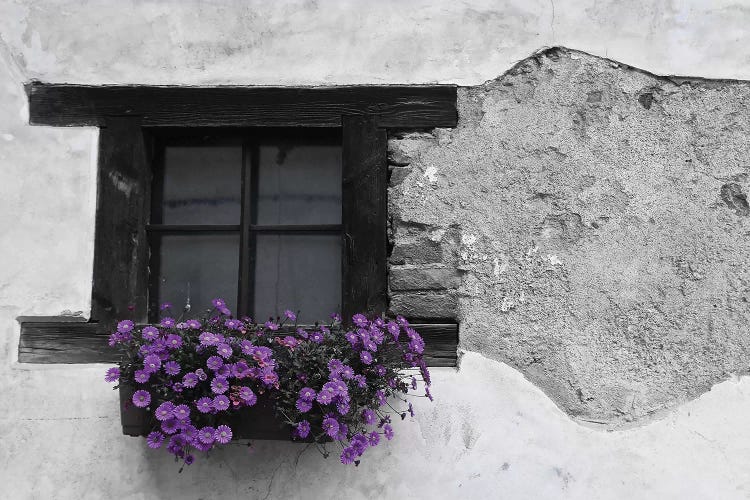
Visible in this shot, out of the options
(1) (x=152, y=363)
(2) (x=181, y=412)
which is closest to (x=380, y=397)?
(2) (x=181, y=412)

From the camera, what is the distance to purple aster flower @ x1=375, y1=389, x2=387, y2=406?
9.28 ft

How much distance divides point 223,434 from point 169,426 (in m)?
0.18

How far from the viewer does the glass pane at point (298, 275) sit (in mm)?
3271

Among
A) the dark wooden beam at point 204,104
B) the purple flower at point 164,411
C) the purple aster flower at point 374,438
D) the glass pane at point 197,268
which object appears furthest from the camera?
the glass pane at point 197,268

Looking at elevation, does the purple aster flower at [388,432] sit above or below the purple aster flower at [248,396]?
below

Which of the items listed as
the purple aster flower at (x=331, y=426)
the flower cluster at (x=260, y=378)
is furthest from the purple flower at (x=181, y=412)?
the purple aster flower at (x=331, y=426)

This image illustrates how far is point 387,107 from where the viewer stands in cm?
317

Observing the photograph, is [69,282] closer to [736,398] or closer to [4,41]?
[4,41]

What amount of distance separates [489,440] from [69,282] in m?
1.65

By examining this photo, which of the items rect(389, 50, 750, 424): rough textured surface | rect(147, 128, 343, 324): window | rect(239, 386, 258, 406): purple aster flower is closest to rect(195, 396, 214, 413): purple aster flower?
rect(239, 386, 258, 406): purple aster flower

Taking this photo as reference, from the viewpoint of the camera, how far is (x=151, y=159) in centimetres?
331

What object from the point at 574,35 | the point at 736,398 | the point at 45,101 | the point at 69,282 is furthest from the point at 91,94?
the point at 736,398

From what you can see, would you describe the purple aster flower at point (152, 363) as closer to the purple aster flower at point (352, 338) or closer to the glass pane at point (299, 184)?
the purple aster flower at point (352, 338)

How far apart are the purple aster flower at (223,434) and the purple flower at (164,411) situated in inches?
6.2
